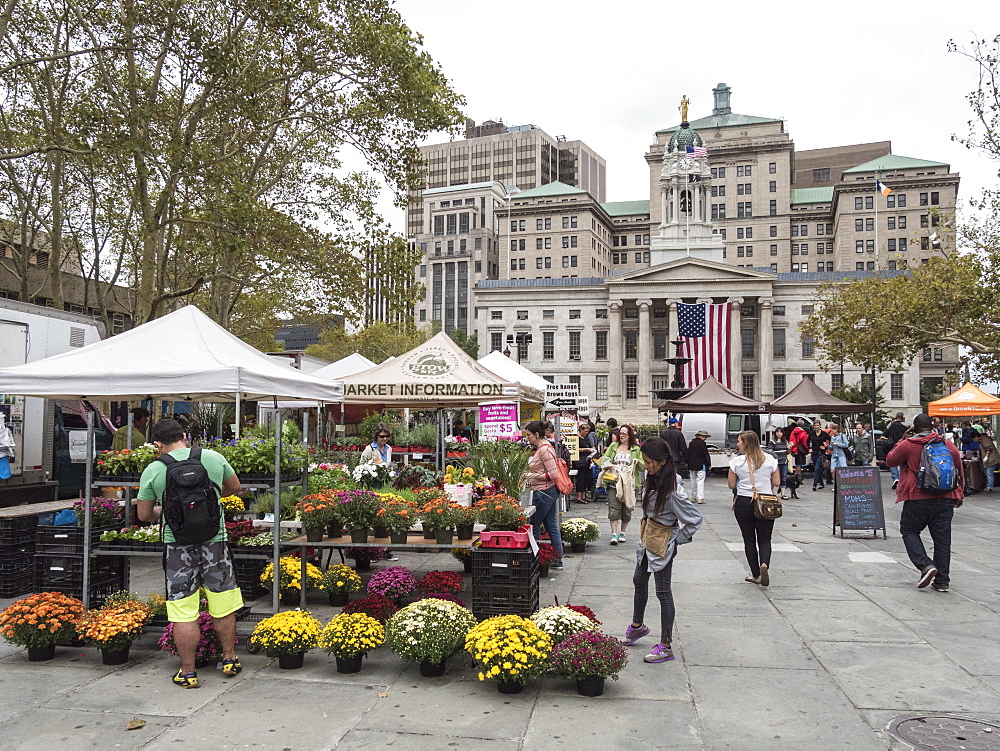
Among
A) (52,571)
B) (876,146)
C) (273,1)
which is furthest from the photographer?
(876,146)

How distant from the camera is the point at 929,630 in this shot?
7.79 meters

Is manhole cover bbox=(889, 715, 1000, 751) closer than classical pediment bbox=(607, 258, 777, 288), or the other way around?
manhole cover bbox=(889, 715, 1000, 751)

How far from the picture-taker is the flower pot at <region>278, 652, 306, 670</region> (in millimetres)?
6438

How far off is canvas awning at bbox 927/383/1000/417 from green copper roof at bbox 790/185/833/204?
10272cm

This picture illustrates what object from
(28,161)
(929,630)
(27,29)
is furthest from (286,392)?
(28,161)

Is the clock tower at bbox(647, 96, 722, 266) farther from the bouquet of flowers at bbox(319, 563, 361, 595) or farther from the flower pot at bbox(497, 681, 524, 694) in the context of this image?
the flower pot at bbox(497, 681, 524, 694)

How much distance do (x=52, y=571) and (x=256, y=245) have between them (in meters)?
11.9

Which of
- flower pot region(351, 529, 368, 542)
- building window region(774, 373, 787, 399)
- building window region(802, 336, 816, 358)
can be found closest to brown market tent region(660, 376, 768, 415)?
flower pot region(351, 529, 368, 542)

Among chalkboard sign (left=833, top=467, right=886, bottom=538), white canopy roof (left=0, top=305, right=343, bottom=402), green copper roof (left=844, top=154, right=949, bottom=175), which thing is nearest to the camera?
white canopy roof (left=0, top=305, right=343, bottom=402)

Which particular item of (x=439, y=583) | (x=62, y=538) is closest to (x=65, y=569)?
(x=62, y=538)

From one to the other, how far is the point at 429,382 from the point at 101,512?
622 cm

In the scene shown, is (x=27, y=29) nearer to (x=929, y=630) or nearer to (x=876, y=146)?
(x=929, y=630)

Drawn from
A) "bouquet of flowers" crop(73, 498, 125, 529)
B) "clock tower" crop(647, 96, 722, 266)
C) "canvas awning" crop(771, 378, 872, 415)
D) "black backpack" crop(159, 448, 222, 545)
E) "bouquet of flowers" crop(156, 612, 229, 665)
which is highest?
"clock tower" crop(647, 96, 722, 266)

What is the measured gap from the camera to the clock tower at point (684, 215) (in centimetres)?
9169
